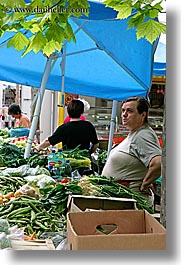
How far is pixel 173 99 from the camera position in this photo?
1233 millimetres

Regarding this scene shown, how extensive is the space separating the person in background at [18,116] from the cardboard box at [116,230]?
3.73 meters

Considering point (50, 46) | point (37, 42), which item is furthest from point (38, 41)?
point (50, 46)

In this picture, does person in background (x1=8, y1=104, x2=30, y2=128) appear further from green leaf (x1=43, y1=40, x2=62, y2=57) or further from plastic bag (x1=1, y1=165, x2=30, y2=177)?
green leaf (x1=43, y1=40, x2=62, y2=57)

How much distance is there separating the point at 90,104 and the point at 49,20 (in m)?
3.52

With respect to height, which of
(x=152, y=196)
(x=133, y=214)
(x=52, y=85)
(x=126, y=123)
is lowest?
(x=152, y=196)

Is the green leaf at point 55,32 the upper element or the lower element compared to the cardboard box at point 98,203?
upper

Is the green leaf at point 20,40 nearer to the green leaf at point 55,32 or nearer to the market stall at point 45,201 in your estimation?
the green leaf at point 55,32

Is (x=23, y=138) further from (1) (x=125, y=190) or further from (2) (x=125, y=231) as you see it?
(2) (x=125, y=231)

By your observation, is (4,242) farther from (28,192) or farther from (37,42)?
(28,192)

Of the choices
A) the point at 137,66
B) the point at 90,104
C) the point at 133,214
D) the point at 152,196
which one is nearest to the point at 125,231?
the point at 133,214

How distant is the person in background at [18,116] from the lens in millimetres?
5083

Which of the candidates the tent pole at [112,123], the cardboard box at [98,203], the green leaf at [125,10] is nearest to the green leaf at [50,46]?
the green leaf at [125,10]

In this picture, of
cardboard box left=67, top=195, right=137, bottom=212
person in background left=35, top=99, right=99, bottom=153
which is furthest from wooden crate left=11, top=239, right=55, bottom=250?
person in background left=35, top=99, right=99, bottom=153

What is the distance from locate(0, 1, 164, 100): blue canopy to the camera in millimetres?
2861
